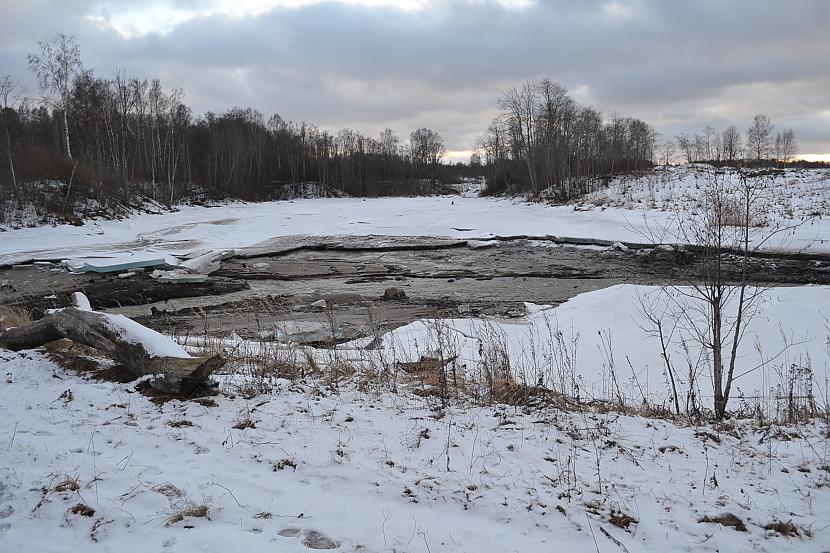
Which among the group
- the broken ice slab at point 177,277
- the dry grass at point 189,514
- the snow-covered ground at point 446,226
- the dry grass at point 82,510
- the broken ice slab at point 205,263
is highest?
the snow-covered ground at point 446,226

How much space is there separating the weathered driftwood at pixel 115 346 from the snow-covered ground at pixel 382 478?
25 cm

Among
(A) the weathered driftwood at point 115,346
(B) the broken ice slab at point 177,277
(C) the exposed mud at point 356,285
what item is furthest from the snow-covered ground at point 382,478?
(B) the broken ice slab at point 177,277

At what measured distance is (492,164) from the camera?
83.2 meters

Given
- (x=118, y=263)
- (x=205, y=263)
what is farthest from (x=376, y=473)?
(x=118, y=263)

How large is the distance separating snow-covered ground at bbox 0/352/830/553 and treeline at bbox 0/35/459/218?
96.1 ft

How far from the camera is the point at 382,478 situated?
3.36 m

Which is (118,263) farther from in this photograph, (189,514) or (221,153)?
(221,153)

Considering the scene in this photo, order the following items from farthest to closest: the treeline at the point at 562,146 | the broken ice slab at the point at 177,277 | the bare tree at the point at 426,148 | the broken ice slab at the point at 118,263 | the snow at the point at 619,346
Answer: the bare tree at the point at 426,148
the treeline at the point at 562,146
the broken ice slab at the point at 118,263
the broken ice slab at the point at 177,277
the snow at the point at 619,346

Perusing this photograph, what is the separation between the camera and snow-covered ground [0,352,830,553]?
278 centimetres

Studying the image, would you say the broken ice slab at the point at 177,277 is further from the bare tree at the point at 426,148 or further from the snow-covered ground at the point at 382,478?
the bare tree at the point at 426,148

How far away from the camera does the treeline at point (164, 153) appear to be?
32344 millimetres

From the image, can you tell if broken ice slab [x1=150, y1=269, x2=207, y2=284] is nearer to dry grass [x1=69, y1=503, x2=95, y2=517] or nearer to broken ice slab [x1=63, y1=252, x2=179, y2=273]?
broken ice slab [x1=63, y1=252, x2=179, y2=273]

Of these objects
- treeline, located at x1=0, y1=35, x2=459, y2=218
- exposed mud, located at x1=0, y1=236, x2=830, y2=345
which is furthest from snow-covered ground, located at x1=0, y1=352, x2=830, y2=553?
treeline, located at x1=0, y1=35, x2=459, y2=218

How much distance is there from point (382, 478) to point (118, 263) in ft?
49.9
